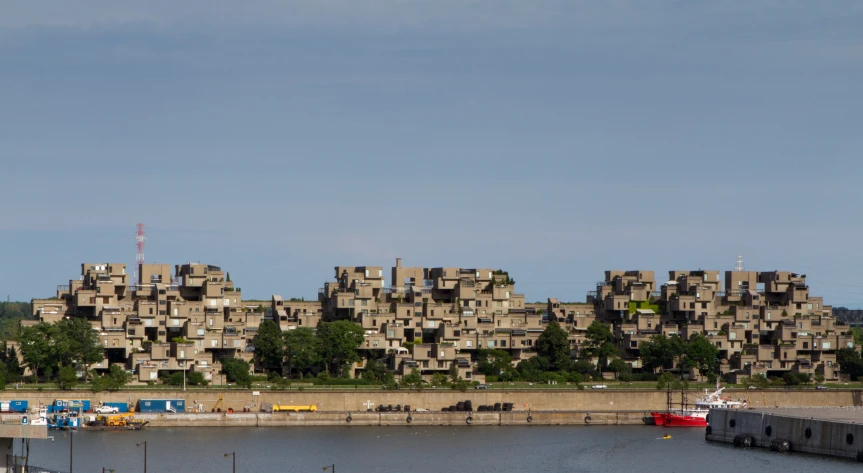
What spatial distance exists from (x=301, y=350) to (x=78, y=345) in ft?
65.4

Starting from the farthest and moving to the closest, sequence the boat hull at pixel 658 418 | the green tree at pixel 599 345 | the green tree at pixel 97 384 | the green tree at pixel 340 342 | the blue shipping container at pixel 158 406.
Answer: the green tree at pixel 599 345, the green tree at pixel 340 342, the boat hull at pixel 658 418, the green tree at pixel 97 384, the blue shipping container at pixel 158 406

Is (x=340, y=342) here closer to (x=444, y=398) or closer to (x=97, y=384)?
(x=444, y=398)

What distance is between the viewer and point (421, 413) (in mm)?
116750

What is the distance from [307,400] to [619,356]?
35.9 m

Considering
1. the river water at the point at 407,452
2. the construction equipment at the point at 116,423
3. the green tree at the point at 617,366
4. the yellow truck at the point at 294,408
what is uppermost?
the green tree at the point at 617,366

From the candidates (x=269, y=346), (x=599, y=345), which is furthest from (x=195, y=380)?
(x=599, y=345)

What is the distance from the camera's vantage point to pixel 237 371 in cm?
12106

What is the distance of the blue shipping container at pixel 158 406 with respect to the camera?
111562 mm

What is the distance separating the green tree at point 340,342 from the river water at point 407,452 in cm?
1752

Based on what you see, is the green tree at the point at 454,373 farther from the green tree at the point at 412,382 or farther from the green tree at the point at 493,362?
the green tree at the point at 412,382

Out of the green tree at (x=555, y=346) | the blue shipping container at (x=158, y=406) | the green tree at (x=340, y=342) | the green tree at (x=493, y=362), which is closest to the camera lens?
the blue shipping container at (x=158, y=406)

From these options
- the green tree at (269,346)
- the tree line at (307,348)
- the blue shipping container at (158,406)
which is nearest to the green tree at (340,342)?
the tree line at (307,348)

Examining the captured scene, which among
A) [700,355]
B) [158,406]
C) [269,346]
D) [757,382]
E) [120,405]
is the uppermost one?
[269,346]

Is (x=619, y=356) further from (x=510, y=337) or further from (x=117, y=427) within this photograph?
(x=117, y=427)
